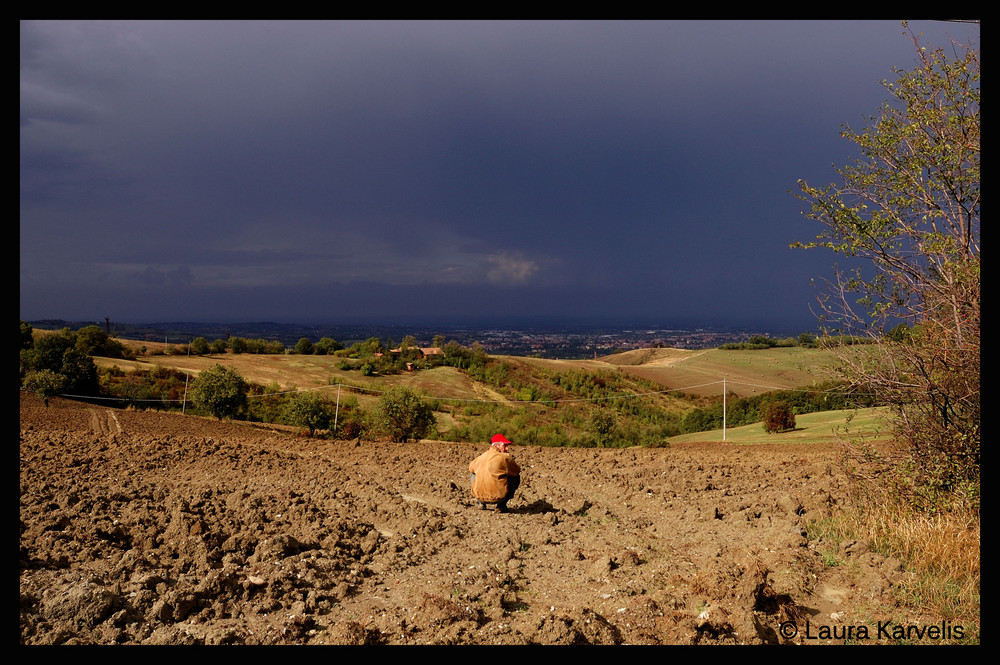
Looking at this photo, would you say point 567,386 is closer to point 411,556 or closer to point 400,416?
point 400,416

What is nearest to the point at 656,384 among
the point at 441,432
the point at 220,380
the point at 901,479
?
the point at 441,432

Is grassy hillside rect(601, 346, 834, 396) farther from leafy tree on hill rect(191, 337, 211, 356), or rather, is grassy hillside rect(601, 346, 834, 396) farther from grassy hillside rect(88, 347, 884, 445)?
leafy tree on hill rect(191, 337, 211, 356)

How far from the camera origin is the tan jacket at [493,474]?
27.0 ft

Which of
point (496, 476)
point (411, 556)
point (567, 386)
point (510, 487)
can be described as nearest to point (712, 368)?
point (567, 386)

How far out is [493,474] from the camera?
8266 mm

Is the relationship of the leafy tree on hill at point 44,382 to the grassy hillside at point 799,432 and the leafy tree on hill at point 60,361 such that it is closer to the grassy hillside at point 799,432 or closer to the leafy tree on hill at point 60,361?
the leafy tree on hill at point 60,361

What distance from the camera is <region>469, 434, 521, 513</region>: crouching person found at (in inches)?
324

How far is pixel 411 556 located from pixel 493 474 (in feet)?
7.05

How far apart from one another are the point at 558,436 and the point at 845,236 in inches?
570

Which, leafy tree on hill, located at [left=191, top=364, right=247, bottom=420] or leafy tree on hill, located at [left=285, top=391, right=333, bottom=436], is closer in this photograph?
leafy tree on hill, located at [left=285, top=391, right=333, bottom=436]

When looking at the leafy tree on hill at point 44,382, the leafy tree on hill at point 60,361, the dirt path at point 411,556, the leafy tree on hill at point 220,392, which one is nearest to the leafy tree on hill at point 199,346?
the leafy tree on hill at point 60,361

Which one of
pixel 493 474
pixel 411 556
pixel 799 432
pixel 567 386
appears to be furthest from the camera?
pixel 567 386

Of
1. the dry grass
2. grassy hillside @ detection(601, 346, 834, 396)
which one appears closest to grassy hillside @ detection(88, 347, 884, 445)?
grassy hillside @ detection(601, 346, 834, 396)
